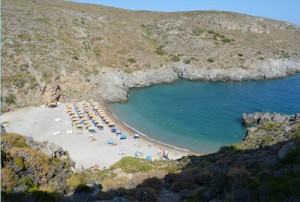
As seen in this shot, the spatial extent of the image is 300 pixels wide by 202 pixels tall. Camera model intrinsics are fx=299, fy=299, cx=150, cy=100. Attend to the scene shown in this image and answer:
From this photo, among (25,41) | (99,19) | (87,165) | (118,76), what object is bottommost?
(87,165)

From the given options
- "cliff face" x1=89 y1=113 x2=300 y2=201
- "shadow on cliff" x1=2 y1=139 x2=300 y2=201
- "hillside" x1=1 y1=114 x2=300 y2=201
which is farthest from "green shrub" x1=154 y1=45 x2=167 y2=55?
"shadow on cliff" x1=2 y1=139 x2=300 y2=201

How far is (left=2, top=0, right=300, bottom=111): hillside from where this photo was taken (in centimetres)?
6003

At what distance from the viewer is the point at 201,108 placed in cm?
5916

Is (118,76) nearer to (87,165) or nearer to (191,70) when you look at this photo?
(191,70)

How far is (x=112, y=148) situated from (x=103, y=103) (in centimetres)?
2157

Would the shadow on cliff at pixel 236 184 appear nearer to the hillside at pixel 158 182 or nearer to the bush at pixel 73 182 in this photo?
the hillside at pixel 158 182

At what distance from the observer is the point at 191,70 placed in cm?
8369

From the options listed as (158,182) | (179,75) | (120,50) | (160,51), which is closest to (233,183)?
(158,182)

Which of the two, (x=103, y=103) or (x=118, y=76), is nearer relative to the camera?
(x=103, y=103)

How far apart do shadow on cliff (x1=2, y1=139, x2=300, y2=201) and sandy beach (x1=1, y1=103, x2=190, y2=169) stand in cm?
2036

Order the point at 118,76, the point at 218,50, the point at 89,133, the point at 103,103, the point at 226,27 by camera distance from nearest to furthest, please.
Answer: the point at 89,133 → the point at 103,103 → the point at 118,76 → the point at 218,50 → the point at 226,27

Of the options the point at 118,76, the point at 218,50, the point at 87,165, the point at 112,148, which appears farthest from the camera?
the point at 218,50

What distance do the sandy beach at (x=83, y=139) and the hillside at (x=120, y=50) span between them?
5344 millimetres

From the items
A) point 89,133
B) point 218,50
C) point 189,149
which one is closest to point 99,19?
point 218,50
